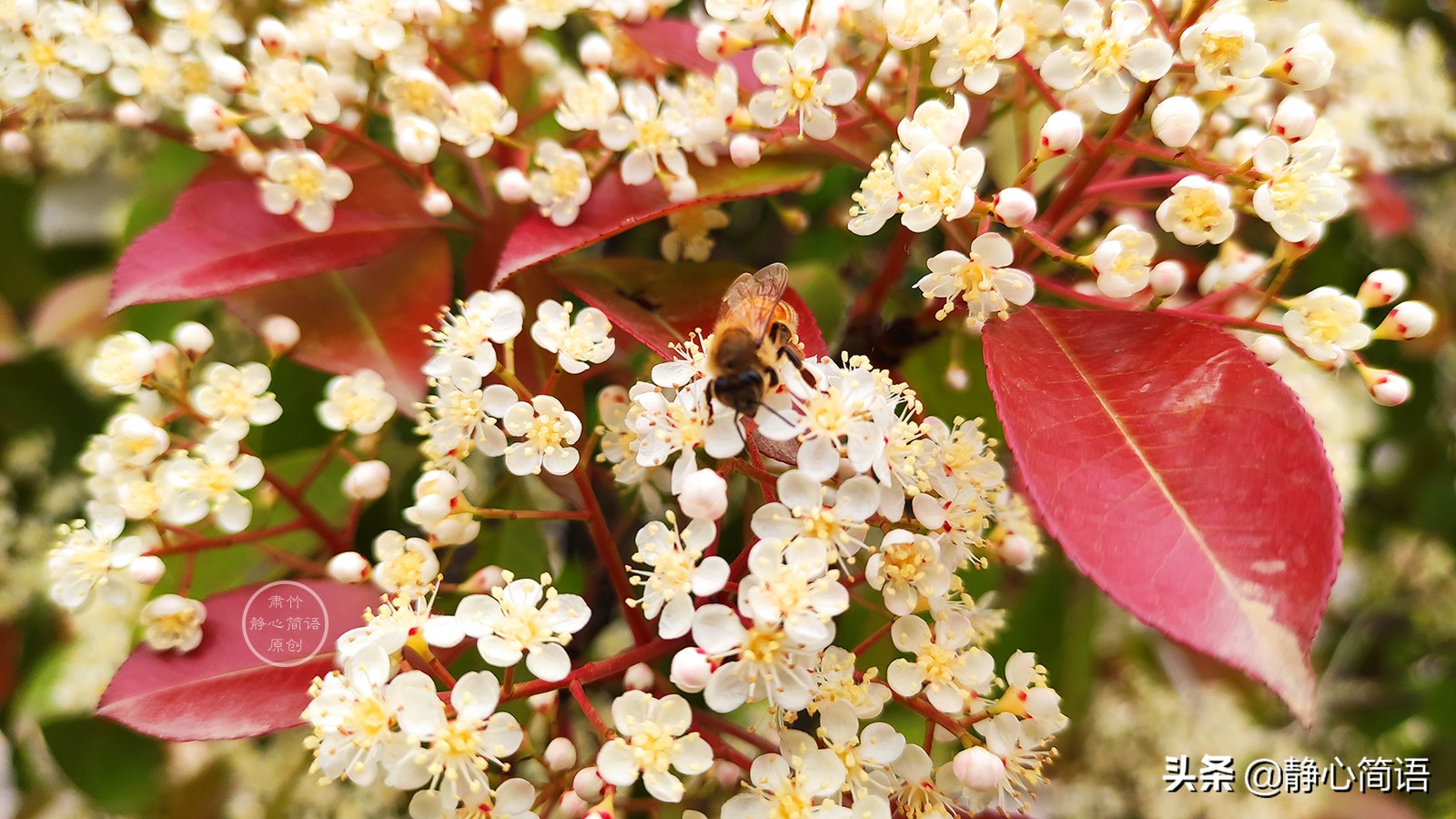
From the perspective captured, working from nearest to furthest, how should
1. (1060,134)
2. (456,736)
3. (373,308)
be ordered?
1. (456,736)
2. (1060,134)
3. (373,308)

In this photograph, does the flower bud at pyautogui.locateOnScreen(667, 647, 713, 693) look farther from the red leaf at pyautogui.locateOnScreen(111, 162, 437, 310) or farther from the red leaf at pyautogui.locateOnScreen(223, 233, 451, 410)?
the red leaf at pyautogui.locateOnScreen(111, 162, 437, 310)

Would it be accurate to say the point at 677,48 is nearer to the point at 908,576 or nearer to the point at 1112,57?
the point at 1112,57

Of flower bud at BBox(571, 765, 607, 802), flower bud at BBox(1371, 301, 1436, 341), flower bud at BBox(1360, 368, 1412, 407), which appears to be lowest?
flower bud at BBox(571, 765, 607, 802)

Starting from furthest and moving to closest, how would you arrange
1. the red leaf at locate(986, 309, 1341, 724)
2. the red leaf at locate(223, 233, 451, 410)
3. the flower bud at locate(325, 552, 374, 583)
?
the red leaf at locate(223, 233, 451, 410) < the flower bud at locate(325, 552, 374, 583) < the red leaf at locate(986, 309, 1341, 724)

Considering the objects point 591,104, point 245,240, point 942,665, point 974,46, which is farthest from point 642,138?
point 942,665

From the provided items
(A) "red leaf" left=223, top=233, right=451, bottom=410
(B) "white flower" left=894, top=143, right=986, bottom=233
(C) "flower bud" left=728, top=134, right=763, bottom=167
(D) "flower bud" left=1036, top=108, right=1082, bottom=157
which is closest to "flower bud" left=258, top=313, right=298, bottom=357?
(A) "red leaf" left=223, top=233, right=451, bottom=410
